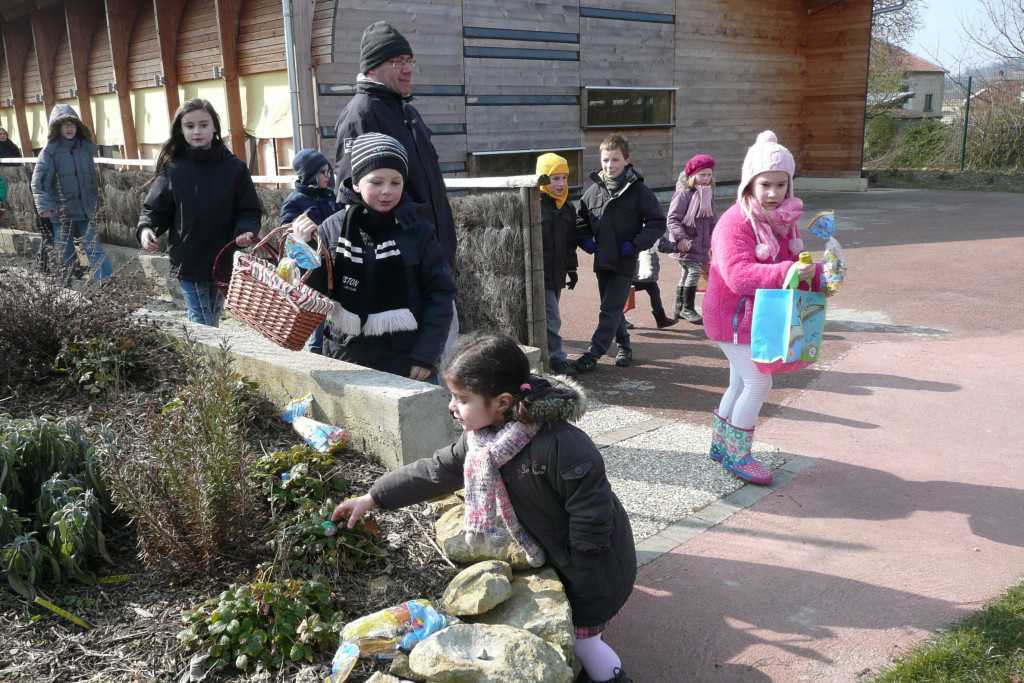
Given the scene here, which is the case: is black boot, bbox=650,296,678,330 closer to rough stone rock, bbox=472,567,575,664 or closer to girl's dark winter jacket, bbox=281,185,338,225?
girl's dark winter jacket, bbox=281,185,338,225

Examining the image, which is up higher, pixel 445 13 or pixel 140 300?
pixel 445 13

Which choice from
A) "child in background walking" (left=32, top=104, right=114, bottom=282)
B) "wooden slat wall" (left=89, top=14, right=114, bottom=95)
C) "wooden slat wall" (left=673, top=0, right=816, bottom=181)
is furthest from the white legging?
"wooden slat wall" (left=89, top=14, right=114, bottom=95)

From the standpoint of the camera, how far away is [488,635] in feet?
7.92

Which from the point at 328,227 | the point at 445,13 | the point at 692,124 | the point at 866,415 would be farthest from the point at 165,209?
the point at 692,124

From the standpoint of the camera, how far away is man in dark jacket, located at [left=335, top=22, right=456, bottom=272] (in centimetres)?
409

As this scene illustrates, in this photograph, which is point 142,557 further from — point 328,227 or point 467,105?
point 467,105

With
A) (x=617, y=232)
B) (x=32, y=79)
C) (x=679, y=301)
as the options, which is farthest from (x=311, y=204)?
(x=32, y=79)

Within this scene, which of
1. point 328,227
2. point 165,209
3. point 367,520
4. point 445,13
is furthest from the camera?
point 445,13

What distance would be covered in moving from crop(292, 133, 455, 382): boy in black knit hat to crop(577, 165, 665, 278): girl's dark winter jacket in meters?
2.94

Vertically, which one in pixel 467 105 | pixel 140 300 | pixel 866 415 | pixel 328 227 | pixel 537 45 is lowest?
pixel 866 415

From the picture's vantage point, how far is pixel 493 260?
20.0 ft

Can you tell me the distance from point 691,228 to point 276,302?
17.9ft

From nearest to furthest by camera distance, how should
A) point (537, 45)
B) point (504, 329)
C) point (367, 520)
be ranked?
point (367, 520) → point (504, 329) → point (537, 45)

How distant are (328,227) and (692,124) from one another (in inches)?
598
